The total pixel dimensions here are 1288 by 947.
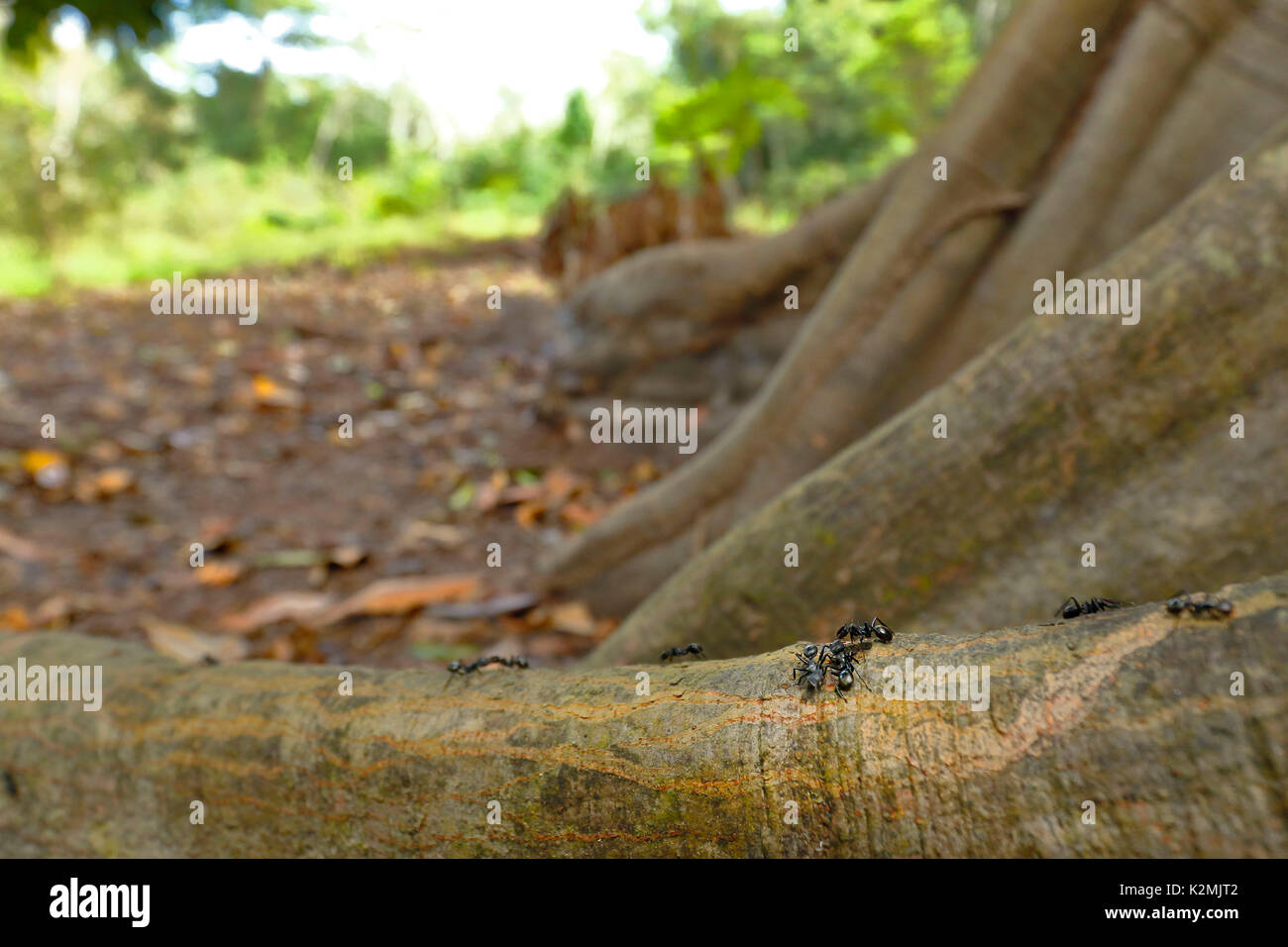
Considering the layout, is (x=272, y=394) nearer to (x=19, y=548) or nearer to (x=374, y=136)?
(x=19, y=548)

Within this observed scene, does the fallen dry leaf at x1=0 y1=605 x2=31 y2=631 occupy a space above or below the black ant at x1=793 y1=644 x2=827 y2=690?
above

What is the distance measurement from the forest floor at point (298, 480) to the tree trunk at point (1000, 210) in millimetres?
819

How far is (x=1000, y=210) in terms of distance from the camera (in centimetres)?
269

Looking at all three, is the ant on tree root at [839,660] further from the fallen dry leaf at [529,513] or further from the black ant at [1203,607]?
the fallen dry leaf at [529,513]

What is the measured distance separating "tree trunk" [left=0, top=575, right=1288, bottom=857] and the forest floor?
1238 millimetres

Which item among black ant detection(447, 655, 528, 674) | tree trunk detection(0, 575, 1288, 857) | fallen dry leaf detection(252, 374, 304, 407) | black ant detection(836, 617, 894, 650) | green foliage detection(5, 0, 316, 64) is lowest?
tree trunk detection(0, 575, 1288, 857)

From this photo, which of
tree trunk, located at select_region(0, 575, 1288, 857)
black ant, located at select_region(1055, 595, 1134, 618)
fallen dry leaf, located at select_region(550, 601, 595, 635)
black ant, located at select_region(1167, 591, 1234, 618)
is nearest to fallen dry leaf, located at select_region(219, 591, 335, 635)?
fallen dry leaf, located at select_region(550, 601, 595, 635)

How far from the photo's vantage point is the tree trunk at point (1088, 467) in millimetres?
1651

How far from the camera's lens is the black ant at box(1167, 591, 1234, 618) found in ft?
3.03

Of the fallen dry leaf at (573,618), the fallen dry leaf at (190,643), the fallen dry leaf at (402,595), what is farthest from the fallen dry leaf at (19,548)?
the fallen dry leaf at (573,618)

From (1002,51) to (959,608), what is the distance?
1.95 meters

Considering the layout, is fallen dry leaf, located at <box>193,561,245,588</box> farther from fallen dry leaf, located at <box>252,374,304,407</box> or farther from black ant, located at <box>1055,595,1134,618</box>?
black ant, located at <box>1055,595,1134,618</box>
